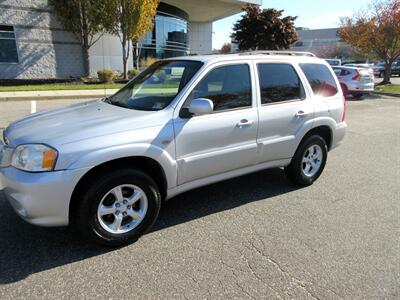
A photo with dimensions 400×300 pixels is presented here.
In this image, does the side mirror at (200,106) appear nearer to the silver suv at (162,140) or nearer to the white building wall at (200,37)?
the silver suv at (162,140)

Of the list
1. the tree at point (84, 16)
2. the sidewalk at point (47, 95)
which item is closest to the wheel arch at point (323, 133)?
the sidewalk at point (47, 95)

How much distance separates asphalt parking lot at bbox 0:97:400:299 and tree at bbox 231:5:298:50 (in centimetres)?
2384

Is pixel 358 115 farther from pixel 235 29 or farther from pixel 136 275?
pixel 235 29

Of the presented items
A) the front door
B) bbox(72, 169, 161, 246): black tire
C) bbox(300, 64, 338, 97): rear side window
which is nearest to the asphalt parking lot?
bbox(72, 169, 161, 246): black tire

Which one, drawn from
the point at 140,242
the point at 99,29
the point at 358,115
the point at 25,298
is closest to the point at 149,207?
the point at 140,242

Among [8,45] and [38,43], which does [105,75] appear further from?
[8,45]

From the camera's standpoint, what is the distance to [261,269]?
305 cm

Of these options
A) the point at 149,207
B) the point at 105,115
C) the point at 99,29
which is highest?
the point at 99,29

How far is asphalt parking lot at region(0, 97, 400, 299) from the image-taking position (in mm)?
2771

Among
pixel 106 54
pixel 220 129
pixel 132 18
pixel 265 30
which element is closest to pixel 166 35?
pixel 265 30

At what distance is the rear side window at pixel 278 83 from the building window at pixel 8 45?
63.3 ft

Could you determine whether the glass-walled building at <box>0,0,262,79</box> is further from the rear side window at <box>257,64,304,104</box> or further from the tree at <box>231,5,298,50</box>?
the rear side window at <box>257,64,304,104</box>

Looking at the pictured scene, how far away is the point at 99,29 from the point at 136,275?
1957 centimetres

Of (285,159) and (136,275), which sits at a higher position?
(285,159)
